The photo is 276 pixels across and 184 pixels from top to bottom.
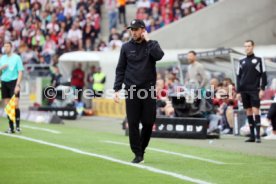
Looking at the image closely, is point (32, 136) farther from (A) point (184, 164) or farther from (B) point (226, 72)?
(B) point (226, 72)

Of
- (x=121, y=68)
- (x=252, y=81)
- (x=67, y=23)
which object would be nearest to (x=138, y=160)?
(x=121, y=68)

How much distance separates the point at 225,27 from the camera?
28.7 m

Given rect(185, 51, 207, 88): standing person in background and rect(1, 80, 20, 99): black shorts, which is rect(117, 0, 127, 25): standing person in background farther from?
rect(1, 80, 20, 99): black shorts

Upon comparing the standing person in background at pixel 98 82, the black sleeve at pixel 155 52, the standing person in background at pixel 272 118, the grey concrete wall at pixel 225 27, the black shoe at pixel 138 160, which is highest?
the grey concrete wall at pixel 225 27

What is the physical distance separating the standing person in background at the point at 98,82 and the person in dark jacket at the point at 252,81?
39.2ft

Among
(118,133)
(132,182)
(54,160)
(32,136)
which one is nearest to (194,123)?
(118,133)

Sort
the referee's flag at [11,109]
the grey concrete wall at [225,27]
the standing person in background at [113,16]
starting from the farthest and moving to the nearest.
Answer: the standing person in background at [113,16]
the grey concrete wall at [225,27]
the referee's flag at [11,109]

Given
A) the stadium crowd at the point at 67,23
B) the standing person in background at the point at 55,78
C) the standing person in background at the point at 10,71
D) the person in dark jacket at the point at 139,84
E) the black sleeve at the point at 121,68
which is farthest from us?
the stadium crowd at the point at 67,23

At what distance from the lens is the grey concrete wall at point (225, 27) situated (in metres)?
27.8

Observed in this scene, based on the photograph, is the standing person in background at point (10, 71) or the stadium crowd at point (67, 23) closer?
the standing person in background at point (10, 71)

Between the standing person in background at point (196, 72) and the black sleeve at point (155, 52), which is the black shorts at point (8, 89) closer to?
the standing person in background at point (196, 72)

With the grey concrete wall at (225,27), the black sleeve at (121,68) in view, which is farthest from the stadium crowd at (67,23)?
the black sleeve at (121,68)

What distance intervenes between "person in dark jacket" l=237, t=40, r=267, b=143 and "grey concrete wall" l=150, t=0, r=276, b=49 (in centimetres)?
1029

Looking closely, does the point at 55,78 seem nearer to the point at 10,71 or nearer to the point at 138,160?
the point at 10,71
